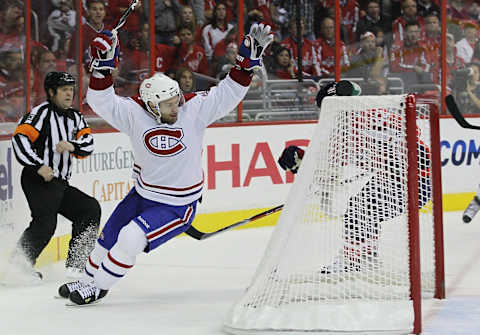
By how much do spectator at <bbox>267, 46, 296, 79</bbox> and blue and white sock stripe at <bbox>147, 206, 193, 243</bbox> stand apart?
3568 millimetres

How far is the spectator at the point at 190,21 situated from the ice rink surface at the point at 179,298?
67.3 inches

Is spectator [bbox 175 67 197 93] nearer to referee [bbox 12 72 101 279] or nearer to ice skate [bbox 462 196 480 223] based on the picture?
referee [bbox 12 72 101 279]

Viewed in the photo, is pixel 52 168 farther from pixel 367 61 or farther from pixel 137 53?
pixel 367 61

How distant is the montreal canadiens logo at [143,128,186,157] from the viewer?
169 inches

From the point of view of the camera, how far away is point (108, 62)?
4.18 meters

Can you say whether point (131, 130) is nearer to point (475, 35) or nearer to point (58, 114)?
point (58, 114)

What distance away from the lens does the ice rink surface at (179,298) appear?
3.93 m

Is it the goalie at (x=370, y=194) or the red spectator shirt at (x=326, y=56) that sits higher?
the goalie at (x=370, y=194)

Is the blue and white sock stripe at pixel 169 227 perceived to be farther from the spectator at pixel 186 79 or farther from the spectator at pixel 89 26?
the spectator at pixel 186 79

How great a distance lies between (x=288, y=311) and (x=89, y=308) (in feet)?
3.20

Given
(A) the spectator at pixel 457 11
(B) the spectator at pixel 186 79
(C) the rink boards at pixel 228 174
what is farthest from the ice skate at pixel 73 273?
(A) the spectator at pixel 457 11

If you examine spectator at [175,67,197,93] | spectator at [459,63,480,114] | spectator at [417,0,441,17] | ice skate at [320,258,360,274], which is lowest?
spectator at [459,63,480,114]

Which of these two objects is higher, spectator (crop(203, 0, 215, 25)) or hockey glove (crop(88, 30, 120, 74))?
hockey glove (crop(88, 30, 120, 74))

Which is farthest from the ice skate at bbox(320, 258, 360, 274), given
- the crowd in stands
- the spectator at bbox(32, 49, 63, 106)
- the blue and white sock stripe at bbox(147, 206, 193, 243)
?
the spectator at bbox(32, 49, 63, 106)
